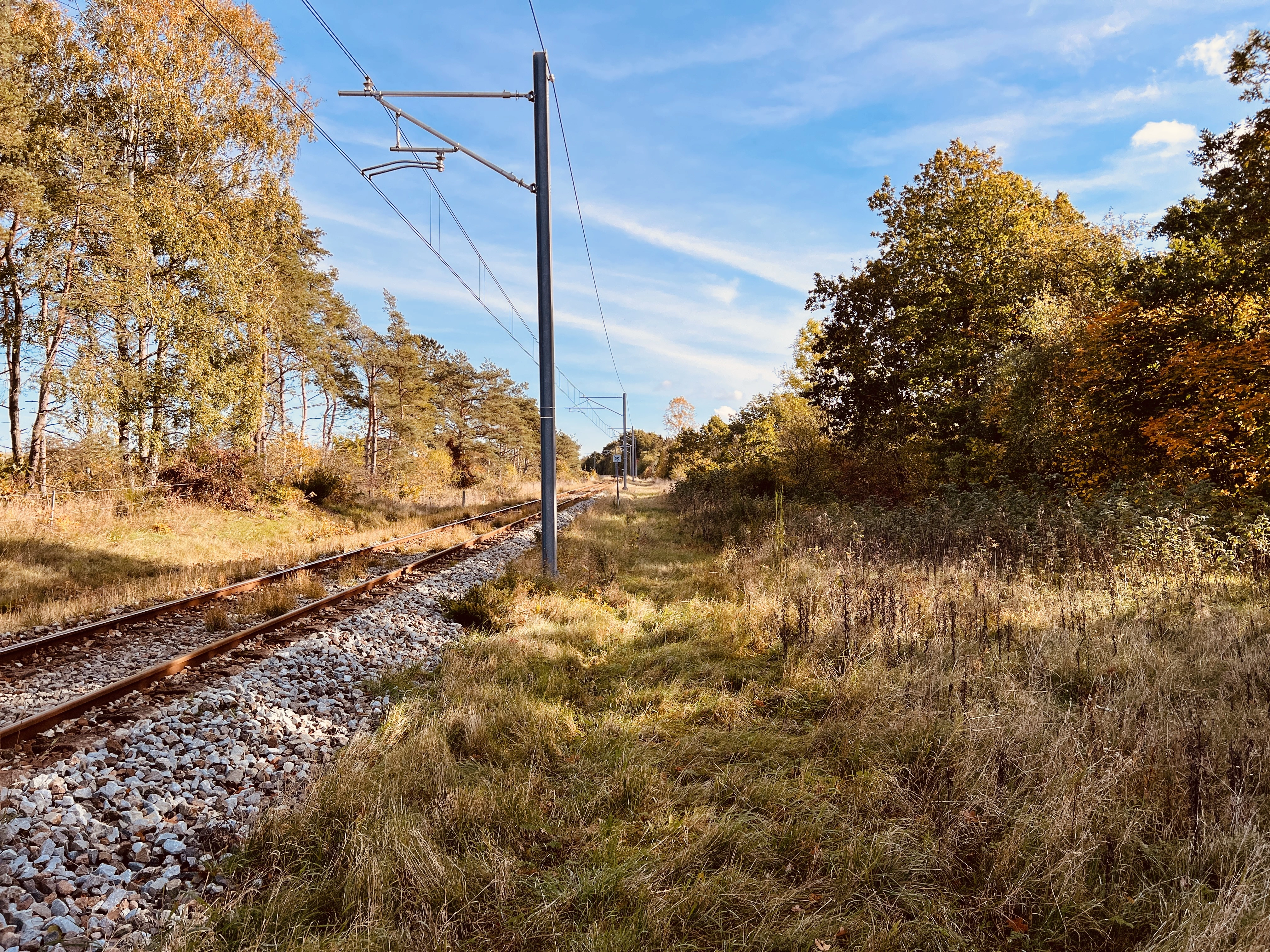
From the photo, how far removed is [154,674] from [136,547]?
30.5ft

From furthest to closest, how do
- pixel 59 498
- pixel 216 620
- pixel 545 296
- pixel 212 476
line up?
1. pixel 212 476
2. pixel 59 498
3. pixel 545 296
4. pixel 216 620

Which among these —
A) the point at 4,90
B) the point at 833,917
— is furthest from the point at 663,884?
the point at 4,90

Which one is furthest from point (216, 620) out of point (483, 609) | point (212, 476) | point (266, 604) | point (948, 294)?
point (948, 294)

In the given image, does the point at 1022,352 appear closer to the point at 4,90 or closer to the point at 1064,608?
the point at 1064,608

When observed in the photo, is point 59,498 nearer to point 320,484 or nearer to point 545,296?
point 320,484

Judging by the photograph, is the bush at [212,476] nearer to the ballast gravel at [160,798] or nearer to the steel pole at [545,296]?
the steel pole at [545,296]

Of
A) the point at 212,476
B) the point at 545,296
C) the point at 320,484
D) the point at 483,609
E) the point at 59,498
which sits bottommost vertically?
the point at 483,609

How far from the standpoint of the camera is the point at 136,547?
39.1 feet

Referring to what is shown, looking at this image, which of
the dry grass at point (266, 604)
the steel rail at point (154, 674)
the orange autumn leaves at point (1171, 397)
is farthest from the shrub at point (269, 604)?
the orange autumn leaves at point (1171, 397)

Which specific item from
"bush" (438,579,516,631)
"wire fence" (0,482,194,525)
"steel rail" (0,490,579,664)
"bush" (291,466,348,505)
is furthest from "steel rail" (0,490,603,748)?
"bush" (291,466,348,505)

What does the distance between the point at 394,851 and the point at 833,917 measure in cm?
215

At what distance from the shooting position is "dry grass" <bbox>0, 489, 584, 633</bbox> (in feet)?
26.9

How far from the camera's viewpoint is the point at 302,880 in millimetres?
2783

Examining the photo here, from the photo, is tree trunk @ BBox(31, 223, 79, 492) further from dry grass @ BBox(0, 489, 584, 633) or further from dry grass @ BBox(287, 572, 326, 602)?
dry grass @ BBox(287, 572, 326, 602)
